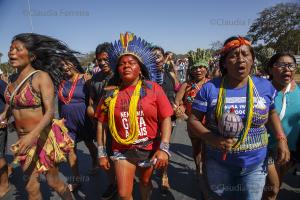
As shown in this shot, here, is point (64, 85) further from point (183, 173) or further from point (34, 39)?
point (183, 173)

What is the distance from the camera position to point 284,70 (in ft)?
10.3

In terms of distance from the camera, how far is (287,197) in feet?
12.8

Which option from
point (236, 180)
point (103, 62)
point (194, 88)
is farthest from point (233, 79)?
point (103, 62)

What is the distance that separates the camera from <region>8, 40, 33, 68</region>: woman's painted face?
295cm

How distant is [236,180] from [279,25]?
4453 cm

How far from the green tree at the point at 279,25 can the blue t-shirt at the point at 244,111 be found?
40.4 m

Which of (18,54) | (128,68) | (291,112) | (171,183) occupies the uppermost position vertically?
(18,54)

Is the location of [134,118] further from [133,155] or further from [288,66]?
[288,66]

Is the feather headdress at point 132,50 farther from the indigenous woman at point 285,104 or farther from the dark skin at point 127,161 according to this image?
the indigenous woman at point 285,104

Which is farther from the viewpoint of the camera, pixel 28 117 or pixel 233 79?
pixel 28 117

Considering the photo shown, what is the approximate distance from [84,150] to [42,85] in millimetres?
→ 3686

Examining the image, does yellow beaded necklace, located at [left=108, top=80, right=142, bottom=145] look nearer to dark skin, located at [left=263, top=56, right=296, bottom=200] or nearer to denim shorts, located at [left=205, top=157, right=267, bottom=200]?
denim shorts, located at [left=205, top=157, right=267, bottom=200]

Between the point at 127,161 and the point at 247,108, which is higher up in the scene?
the point at 247,108

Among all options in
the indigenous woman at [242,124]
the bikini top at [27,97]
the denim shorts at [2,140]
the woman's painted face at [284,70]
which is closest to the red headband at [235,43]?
the indigenous woman at [242,124]
